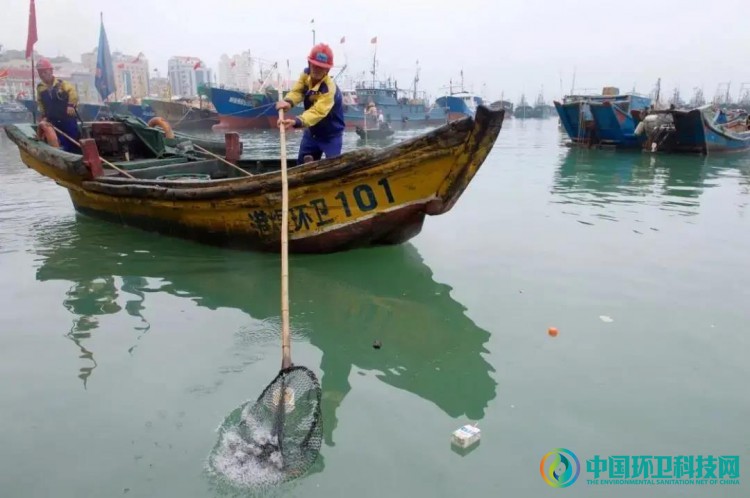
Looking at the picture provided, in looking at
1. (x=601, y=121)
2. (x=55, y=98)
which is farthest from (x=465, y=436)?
(x=601, y=121)

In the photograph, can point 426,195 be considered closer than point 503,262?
Yes

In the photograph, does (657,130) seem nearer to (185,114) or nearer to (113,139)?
(113,139)

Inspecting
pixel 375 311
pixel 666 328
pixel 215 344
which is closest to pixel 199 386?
pixel 215 344

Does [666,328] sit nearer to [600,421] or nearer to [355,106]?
[600,421]

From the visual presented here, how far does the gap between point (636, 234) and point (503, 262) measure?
230cm

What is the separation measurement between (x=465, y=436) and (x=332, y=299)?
2253 millimetres

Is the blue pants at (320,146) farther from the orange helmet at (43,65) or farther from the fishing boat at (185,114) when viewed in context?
the fishing boat at (185,114)

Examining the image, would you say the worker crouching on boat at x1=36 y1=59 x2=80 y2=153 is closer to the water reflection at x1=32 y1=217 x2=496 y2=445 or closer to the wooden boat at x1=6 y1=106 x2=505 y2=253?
the wooden boat at x1=6 y1=106 x2=505 y2=253

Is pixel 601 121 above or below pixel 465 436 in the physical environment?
above

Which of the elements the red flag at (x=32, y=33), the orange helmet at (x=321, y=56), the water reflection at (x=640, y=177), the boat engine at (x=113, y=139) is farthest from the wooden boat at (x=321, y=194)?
the water reflection at (x=640, y=177)

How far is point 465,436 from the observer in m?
2.74

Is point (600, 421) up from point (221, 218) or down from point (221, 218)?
down

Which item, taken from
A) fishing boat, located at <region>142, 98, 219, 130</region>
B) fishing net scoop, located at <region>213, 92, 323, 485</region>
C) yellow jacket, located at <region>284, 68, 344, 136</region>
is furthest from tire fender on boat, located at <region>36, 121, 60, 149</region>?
fishing boat, located at <region>142, 98, 219, 130</region>

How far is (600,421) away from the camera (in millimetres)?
2975
